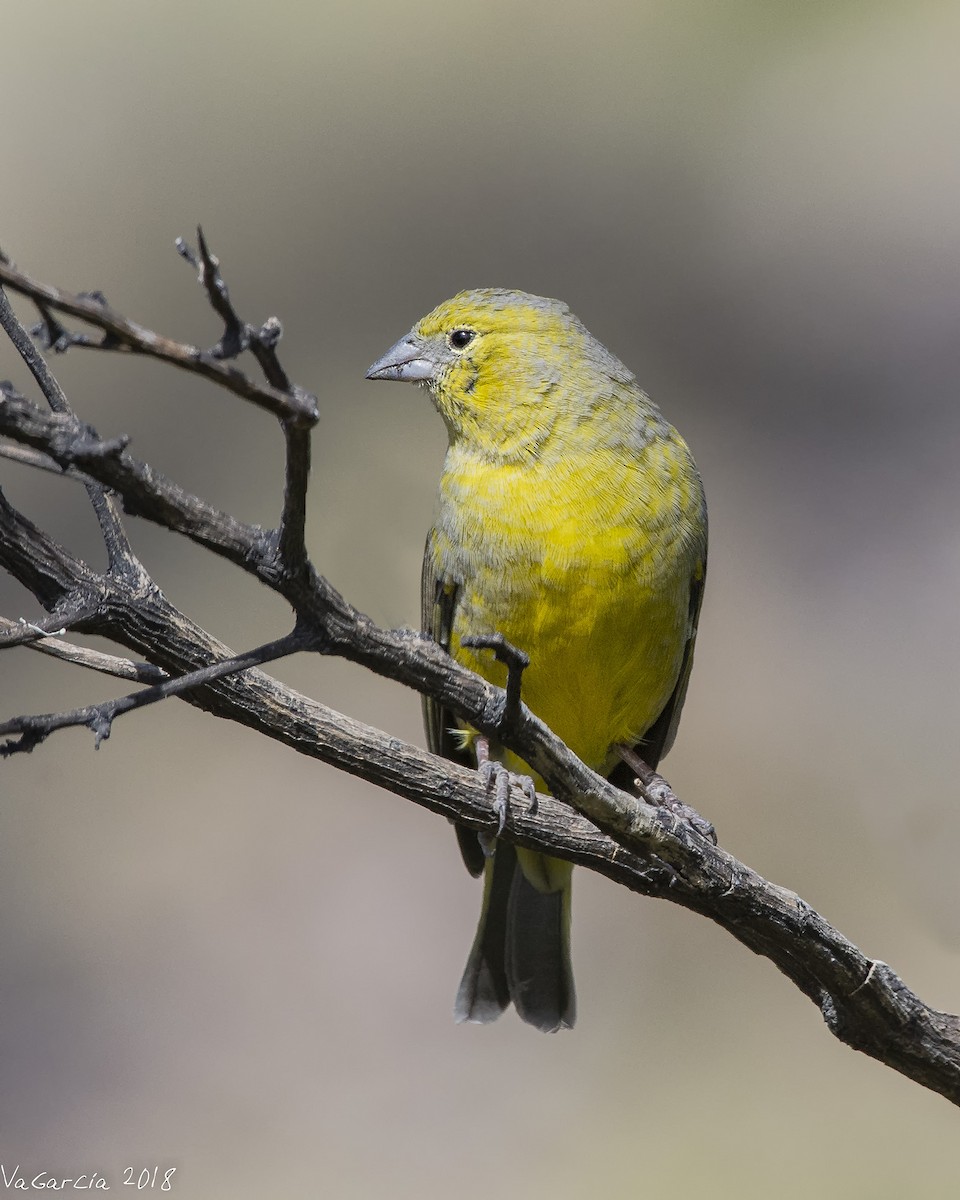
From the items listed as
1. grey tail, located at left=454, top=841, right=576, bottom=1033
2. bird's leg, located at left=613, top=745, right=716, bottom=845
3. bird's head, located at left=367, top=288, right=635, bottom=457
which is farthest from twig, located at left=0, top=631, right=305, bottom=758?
grey tail, located at left=454, top=841, right=576, bottom=1033

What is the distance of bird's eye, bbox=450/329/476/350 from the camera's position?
372 cm

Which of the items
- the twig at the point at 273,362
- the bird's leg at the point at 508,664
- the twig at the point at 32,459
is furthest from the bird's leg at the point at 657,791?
the twig at the point at 32,459

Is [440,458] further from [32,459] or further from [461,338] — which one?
[32,459]

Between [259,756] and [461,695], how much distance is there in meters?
4.11

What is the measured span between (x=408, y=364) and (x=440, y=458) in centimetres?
271

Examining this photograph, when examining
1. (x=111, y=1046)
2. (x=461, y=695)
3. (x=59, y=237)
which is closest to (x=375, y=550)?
(x=461, y=695)

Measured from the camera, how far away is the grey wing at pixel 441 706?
3.47 metres

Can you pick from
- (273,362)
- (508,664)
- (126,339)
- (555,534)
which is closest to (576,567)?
(555,534)

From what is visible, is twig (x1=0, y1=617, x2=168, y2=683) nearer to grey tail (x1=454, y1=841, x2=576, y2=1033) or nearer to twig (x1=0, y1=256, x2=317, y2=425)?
twig (x1=0, y1=256, x2=317, y2=425)

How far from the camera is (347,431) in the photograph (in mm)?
6590

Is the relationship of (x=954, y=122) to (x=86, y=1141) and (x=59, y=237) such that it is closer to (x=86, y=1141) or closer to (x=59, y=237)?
(x=59, y=237)

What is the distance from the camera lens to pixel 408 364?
3.76 metres

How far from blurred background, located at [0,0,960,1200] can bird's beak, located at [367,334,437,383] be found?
45.1 inches

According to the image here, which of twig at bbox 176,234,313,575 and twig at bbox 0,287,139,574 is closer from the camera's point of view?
twig at bbox 176,234,313,575
